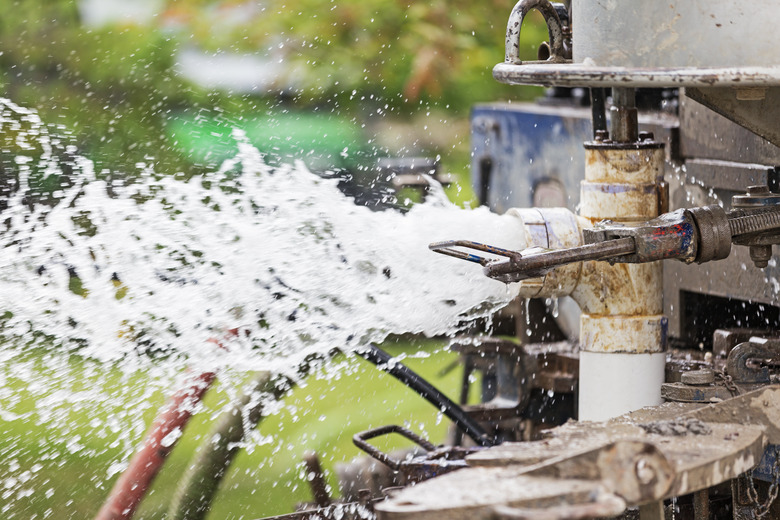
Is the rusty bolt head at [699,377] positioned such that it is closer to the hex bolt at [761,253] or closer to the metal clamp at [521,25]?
the hex bolt at [761,253]

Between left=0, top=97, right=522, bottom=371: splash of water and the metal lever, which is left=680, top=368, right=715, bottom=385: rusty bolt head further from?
left=0, top=97, right=522, bottom=371: splash of water

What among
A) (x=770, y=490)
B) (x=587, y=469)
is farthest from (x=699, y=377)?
(x=587, y=469)

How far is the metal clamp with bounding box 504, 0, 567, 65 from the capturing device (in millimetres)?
1850

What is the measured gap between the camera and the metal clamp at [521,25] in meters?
1.85

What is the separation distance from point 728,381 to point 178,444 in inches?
133

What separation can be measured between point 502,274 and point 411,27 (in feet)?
15.8

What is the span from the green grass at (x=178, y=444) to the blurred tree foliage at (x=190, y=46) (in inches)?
55.0

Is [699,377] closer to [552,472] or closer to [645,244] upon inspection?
[645,244]

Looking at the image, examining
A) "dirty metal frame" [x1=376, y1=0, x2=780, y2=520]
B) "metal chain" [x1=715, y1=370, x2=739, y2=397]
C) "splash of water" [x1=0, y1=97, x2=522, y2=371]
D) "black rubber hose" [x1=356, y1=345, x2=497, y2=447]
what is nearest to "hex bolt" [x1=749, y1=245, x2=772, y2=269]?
"dirty metal frame" [x1=376, y1=0, x2=780, y2=520]

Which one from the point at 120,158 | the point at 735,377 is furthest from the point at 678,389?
the point at 120,158

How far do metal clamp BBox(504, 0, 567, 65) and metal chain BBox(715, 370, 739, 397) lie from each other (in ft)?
2.09

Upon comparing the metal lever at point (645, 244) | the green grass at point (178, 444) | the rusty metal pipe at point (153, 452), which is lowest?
the green grass at point (178, 444)

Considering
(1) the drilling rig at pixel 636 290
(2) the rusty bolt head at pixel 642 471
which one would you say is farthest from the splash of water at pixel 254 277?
(2) the rusty bolt head at pixel 642 471

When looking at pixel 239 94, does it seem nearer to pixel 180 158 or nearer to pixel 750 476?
pixel 180 158
